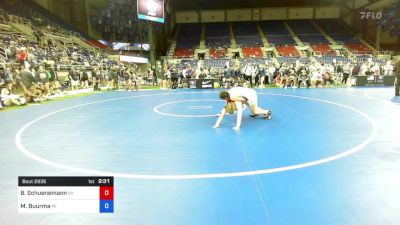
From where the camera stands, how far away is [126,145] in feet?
19.8

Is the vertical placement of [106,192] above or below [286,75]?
below

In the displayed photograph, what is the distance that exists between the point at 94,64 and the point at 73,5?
15.1 metres

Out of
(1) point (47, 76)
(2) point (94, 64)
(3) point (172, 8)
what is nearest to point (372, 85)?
(1) point (47, 76)

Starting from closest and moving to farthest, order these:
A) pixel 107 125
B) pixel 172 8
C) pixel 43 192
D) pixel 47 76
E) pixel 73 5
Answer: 1. pixel 43 192
2. pixel 107 125
3. pixel 47 76
4. pixel 73 5
5. pixel 172 8

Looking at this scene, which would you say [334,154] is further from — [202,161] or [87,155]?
[87,155]
